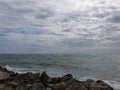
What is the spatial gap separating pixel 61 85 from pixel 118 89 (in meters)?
6.90

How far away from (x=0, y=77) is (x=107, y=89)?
9.13 m

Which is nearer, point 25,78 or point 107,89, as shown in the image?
point 107,89

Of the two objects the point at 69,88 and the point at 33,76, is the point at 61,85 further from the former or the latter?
the point at 33,76

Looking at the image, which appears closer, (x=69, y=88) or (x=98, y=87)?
(x=69, y=88)

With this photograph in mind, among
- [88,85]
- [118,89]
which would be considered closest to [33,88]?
[88,85]

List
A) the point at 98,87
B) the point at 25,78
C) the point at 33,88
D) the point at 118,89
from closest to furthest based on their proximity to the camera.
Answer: the point at 33,88 → the point at 98,87 → the point at 118,89 → the point at 25,78

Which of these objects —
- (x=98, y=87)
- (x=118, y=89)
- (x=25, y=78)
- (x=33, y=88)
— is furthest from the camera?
(x=25, y=78)

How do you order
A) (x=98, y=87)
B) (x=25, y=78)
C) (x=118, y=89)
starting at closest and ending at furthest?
(x=98, y=87) → (x=118, y=89) → (x=25, y=78)

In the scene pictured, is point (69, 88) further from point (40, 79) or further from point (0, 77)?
point (0, 77)

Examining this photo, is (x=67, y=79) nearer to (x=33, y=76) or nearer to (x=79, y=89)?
(x=33, y=76)

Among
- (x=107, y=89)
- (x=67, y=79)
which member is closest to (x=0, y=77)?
(x=67, y=79)

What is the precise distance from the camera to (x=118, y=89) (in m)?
19.5

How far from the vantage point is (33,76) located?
69.8 feet

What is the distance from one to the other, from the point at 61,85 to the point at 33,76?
23.1 ft
